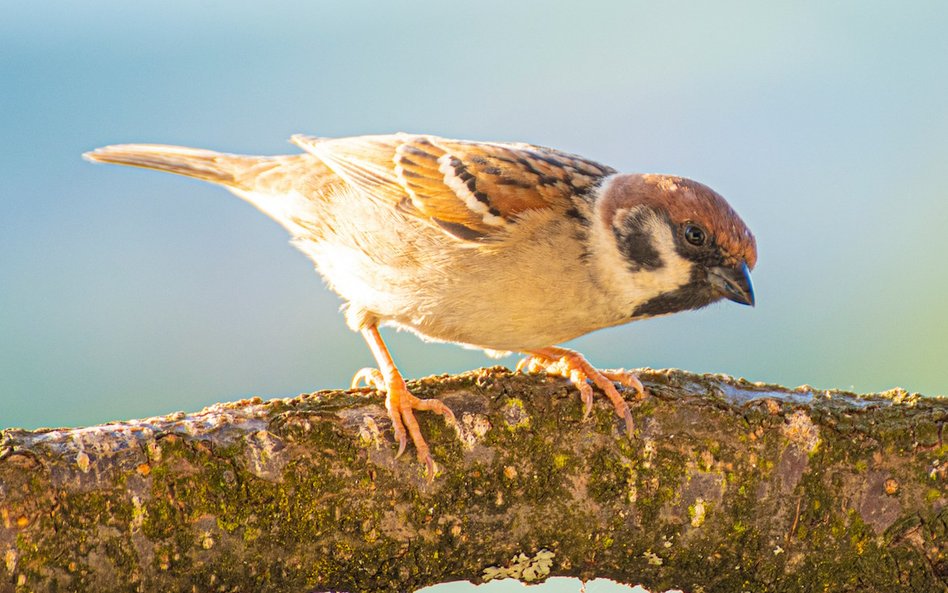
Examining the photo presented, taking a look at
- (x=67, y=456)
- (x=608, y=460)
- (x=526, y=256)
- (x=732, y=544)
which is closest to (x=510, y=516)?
(x=608, y=460)

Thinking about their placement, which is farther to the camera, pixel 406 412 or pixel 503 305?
pixel 503 305

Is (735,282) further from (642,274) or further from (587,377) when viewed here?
(587,377)

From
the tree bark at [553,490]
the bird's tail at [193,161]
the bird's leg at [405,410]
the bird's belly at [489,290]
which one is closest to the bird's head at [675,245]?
the bird's belly at [489,290]

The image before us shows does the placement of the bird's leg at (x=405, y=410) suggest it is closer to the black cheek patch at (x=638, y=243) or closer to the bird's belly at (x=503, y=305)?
the bird's belly at (x=503, y=305)

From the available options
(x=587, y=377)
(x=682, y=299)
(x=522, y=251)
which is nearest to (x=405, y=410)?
(x=587, y=377)

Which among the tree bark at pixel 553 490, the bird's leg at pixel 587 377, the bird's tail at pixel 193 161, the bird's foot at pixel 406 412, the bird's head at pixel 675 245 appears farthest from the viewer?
the bird's tail at pixel 193 161

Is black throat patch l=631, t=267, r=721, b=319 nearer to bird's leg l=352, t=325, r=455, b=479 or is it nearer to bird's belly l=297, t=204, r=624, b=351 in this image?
bird's belly l=297, t=204, r=624, b=351

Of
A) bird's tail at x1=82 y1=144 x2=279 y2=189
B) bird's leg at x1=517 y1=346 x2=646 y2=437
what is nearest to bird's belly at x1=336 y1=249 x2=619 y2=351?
bird's leg at x1=517 y1=346 x2=646 y2=437
